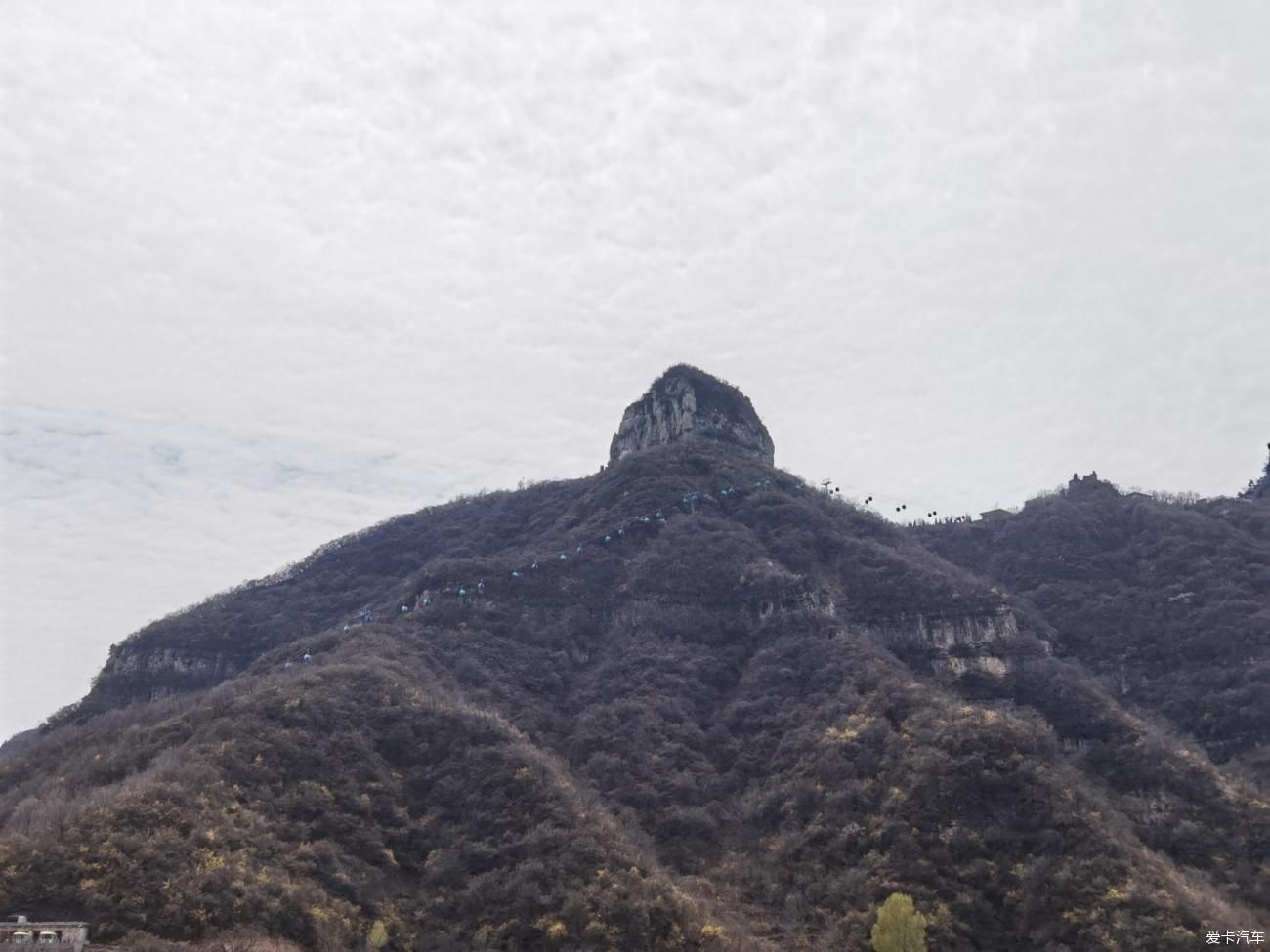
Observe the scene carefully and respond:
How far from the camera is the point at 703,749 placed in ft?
214

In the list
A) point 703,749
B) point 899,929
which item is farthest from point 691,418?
point 899,929

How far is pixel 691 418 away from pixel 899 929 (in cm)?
9985

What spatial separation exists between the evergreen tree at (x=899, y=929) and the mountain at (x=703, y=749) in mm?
2208

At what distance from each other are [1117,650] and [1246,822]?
107ft

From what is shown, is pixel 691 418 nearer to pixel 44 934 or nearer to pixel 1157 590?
pixel 1157 590

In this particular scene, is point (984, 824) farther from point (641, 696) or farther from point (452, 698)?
point (452, 698)

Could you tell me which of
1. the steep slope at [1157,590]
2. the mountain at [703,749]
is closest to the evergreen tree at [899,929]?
the mountain at [703,749]

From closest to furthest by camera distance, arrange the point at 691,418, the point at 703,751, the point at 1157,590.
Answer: the point at 703,751, the point at 1157,590, the point at 691,418


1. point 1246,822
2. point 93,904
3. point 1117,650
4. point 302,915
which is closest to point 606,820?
point 302,915

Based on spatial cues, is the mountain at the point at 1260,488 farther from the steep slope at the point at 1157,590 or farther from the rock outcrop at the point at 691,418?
the rock outcrop at the point at 691,418

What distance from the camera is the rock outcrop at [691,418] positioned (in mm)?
135375

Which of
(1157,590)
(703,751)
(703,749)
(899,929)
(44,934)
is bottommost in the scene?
(899,929)

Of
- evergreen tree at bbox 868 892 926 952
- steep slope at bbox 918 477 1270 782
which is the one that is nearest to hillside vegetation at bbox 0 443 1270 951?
steep slope at bbox 918 477 1270 782

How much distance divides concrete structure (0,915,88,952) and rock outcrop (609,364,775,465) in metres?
104
